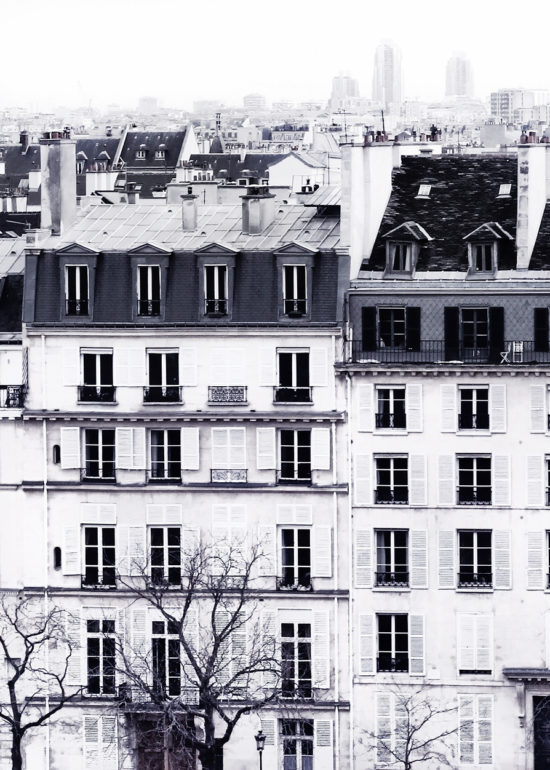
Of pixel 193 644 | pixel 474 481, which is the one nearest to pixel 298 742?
pixel 193 644

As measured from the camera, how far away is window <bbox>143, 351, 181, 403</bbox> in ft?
256

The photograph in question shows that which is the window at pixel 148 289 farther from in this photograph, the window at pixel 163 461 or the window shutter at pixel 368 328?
the window shutter at pixel 368 328

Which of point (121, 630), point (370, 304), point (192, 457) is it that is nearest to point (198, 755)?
point (121, 630)

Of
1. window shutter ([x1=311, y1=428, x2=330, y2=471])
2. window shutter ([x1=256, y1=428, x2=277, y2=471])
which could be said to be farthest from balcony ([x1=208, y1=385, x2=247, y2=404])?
window shutter ([x1=311, y1=428, x2=330, y2=471])

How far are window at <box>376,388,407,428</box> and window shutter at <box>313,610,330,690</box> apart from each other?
6388 millimetres

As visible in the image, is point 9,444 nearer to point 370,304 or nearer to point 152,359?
point 152,359

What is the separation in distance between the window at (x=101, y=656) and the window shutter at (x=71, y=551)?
1.78m

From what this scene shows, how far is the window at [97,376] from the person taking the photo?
78.4 meters

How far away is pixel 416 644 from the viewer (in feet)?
253

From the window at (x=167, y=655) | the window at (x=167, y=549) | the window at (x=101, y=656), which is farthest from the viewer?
the window at (x=101, y=656)

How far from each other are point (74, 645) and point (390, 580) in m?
10.4

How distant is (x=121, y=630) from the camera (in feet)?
257

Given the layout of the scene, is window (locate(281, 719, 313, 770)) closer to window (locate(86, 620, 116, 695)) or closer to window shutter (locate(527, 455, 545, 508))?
window (locate(86, 620, 116, 695))

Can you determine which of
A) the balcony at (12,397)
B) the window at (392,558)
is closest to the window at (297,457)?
the window at (392,558)
